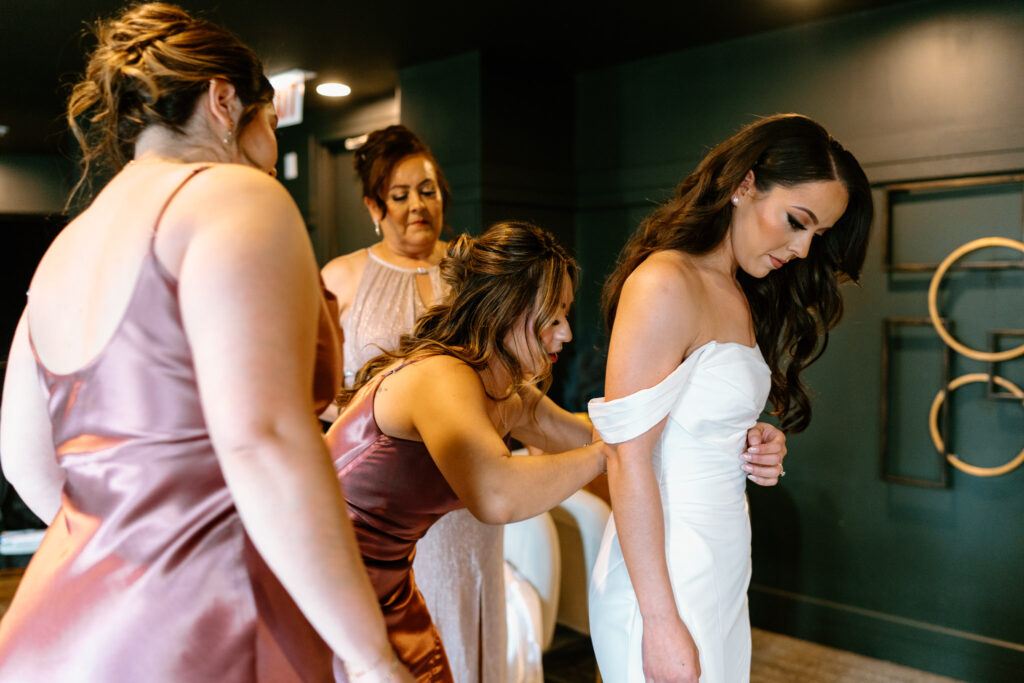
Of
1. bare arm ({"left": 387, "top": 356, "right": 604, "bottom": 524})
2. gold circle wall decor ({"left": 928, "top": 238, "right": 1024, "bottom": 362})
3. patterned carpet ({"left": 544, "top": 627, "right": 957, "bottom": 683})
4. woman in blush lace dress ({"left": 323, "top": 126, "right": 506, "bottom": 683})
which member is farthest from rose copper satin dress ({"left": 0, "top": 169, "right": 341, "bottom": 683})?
gold circle wall decor ({"left": 928, "top": 238, "right": 1024, "bottom": 362})

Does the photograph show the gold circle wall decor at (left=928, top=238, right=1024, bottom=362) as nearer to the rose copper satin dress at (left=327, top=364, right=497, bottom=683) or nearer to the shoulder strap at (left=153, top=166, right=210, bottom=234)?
the rose copper satin dress at (left=327, top=364, right=497, bottom=683)

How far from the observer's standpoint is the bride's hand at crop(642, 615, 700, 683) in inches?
55.8

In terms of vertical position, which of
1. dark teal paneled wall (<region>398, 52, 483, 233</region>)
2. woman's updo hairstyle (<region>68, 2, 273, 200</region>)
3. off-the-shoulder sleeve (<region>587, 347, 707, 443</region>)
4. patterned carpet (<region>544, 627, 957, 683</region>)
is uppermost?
dark teal paneled wall (<region>398, 52, 483, 233</region>)

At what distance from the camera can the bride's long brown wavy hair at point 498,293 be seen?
5.11 feet

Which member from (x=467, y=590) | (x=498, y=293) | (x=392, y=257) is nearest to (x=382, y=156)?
(x=392, y=257)

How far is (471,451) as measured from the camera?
4.41 ft

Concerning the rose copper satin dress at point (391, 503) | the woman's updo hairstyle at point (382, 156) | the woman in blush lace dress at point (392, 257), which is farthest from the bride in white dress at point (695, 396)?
the woman's updo hairstyle at point (382, 156)

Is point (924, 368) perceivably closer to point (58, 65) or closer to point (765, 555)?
point (765, 555)

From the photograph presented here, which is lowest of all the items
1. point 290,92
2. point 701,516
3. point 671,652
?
point 671,652

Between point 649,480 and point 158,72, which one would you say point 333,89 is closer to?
point 649,480

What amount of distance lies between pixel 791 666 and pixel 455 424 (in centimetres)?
251

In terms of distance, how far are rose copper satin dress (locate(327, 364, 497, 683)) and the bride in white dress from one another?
1.01 ft

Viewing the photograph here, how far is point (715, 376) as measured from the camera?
1504mm

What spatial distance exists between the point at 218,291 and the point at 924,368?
10.00ft
